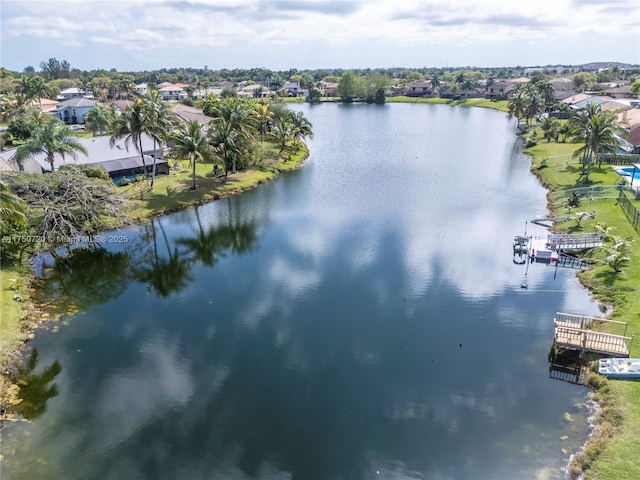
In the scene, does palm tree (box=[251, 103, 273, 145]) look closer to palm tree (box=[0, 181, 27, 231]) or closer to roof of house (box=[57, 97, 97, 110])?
palm tree (box=[0, 181, 27, 231])

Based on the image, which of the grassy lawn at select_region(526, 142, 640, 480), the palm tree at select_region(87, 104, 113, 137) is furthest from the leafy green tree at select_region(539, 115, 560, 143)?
the palm tree at select_region(87, 104, 113, 137)

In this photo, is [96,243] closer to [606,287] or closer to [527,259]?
[527,259]

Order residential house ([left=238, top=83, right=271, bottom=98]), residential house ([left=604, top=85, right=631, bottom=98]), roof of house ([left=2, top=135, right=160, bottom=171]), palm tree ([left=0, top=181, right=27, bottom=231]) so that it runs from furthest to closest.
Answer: residential house ([left=238, top=83, right=271, bottom=98])
residential house ([left=604, top=85, right=631, bottom=98])
roof of house ([left=2, top=135, right=160, bottom=171])
palm tree ([left=0, top=181, right=27, bottom=231])

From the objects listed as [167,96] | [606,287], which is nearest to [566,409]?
[606,287]

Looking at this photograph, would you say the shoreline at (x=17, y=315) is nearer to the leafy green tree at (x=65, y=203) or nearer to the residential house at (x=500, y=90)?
the leafy green tree at (x=65, y=203)

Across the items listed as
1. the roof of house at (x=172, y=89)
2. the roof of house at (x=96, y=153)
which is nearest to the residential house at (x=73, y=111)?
the roof of house at (x=96, y=153)

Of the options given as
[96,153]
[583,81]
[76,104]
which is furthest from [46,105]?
[583,81]

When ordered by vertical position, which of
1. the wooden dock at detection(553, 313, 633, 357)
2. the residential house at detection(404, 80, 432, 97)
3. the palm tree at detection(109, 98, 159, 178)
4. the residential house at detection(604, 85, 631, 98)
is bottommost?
the wooden dock at detection(553, 313, 633, 357)

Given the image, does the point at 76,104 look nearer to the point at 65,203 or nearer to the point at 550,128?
the point at 65,203
